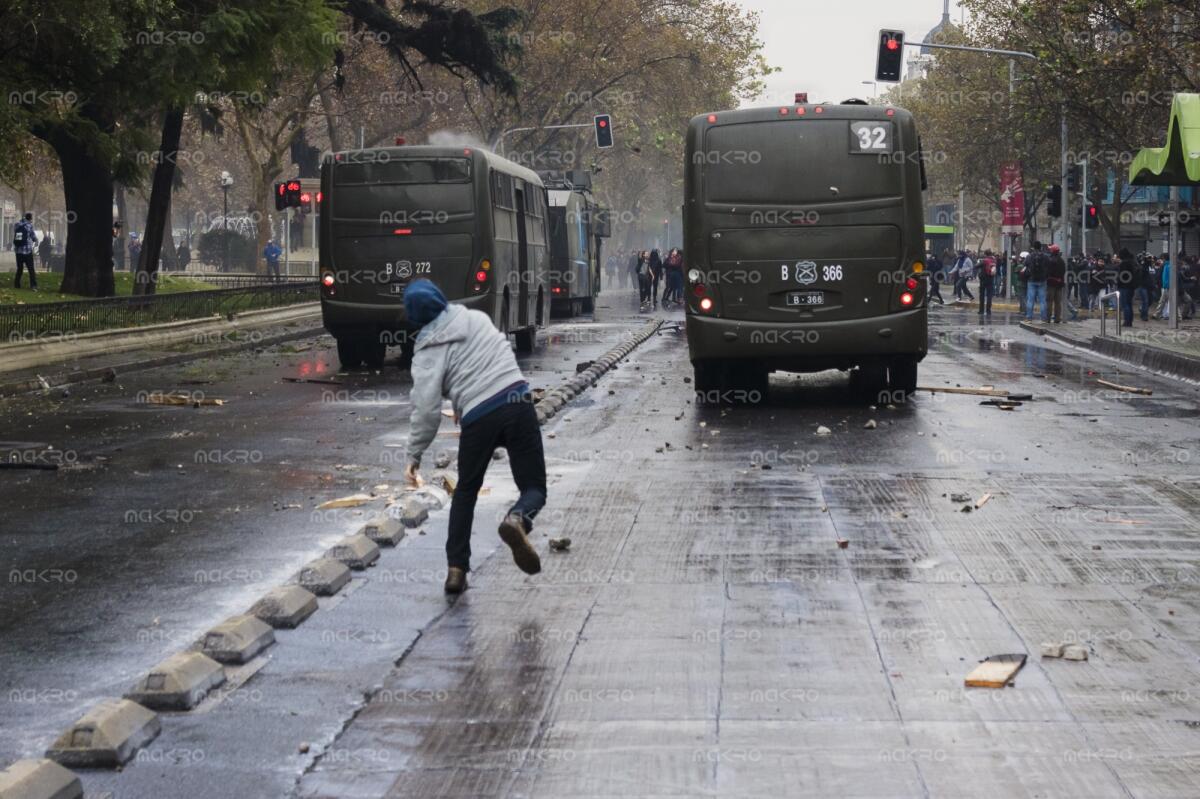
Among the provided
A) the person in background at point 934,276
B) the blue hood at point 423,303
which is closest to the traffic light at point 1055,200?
the person in background at point 934,276

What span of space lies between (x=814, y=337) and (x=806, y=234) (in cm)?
112

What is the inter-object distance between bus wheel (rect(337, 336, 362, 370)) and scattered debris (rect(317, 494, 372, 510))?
13.8m

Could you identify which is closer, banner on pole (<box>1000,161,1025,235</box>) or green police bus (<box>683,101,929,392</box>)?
green police bus (<box>683,101,929,392</box>)

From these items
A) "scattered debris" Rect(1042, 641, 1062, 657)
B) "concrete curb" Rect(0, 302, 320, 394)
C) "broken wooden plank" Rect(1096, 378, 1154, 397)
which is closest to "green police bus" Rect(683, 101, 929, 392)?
"broken wooden plank" Rect(1096, 378, 1154, 397)

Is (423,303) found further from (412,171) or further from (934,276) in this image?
(934,276)

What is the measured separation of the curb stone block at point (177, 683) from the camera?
6348mm

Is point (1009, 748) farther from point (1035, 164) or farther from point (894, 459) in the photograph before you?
point (1035, 164)

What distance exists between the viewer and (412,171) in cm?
2511

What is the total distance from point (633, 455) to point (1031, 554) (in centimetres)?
548

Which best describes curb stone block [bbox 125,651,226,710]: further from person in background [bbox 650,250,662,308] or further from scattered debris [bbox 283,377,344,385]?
person in background [bbox 650,250,662,308]

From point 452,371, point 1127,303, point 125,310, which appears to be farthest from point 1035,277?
point 452,371

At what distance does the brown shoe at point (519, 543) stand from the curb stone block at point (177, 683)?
6.32 ft

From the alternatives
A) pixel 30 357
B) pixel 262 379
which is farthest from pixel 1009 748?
pixel 30 357

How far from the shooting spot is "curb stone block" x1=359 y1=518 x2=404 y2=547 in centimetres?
998
